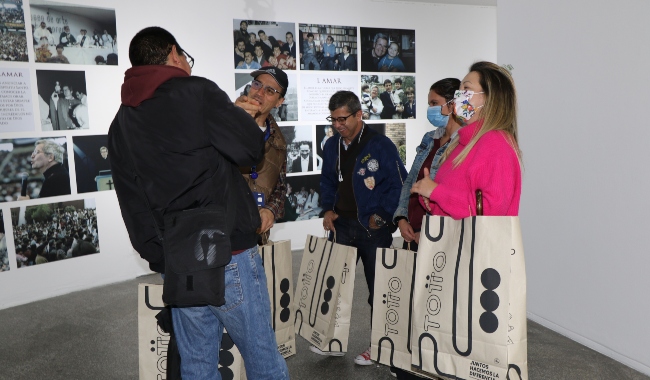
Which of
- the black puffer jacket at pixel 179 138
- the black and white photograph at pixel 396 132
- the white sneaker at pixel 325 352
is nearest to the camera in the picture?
the black puffer jacket at pixel 179 138

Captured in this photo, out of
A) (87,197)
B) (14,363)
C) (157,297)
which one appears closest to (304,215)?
(87,197)

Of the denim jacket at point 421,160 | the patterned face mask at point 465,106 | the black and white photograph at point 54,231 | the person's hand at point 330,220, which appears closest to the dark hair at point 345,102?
the denim jacket at point 421,160

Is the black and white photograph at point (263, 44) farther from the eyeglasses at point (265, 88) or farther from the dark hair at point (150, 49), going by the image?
the dark hair at point (150, 49)

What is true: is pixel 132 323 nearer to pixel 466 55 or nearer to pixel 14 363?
pixel 14 363

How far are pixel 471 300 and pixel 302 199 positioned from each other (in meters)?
4.48

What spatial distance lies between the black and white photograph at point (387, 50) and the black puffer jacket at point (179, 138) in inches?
194

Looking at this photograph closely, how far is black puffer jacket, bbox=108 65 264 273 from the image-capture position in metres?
1.51

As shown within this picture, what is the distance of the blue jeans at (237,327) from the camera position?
164 cm

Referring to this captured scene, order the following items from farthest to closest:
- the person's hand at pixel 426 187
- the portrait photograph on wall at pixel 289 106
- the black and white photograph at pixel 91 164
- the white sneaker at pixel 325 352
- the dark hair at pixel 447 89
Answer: the portrait photograph on wall at pixel 289 106 → the black and white photograph at pixel 91 164 → the white sneaker at pixel 325 352 → the dark hair at pixel 447 89 → the person's hand at pixel 426 187

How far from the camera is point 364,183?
314 cm

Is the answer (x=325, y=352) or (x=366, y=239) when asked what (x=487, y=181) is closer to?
(x=366, y=239)

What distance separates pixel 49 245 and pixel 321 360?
2.90 metres

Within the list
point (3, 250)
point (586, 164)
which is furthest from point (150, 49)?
point (3, 250)

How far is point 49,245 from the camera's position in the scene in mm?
4684
